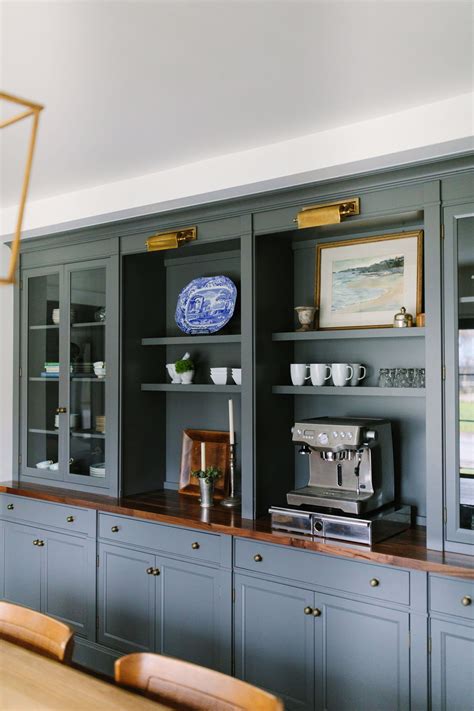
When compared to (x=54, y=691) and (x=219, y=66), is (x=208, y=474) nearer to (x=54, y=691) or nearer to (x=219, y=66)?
(x=54, y=691)

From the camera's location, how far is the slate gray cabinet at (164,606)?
3.02 metres

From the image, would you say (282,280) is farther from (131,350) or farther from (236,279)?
(131,350)

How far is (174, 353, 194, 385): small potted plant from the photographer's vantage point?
375 centimetres

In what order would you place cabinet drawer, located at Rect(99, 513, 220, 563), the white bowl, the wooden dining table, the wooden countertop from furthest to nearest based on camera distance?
the white bowl < cabinet drawer, located at Rect(99, 513, 220, 563) < the wooden countertop < the wooden dining table

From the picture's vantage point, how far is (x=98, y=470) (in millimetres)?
3887

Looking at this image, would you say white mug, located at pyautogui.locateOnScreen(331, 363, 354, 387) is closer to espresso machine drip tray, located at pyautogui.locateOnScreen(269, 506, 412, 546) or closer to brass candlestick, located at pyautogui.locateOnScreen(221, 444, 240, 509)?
espresso machine drip tray, located at pyautogui.locateOnScreen(269, 506, 412, 546)

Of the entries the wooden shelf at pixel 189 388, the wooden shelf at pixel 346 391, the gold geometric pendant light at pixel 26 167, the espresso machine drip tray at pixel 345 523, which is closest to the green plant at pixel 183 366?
the wooden shelf at pixel 189 388

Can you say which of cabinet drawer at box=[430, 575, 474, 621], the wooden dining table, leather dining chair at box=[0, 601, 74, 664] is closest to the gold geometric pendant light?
the wooden dining table

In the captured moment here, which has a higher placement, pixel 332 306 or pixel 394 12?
pixel 394 12

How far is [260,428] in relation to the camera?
3.21 meters

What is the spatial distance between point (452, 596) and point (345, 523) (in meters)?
0.50

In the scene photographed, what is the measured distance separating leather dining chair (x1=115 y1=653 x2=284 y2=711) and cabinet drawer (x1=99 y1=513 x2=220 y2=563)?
1343 millimetres

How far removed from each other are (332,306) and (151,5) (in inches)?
68.6

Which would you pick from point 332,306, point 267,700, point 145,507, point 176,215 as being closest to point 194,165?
point 176,215
